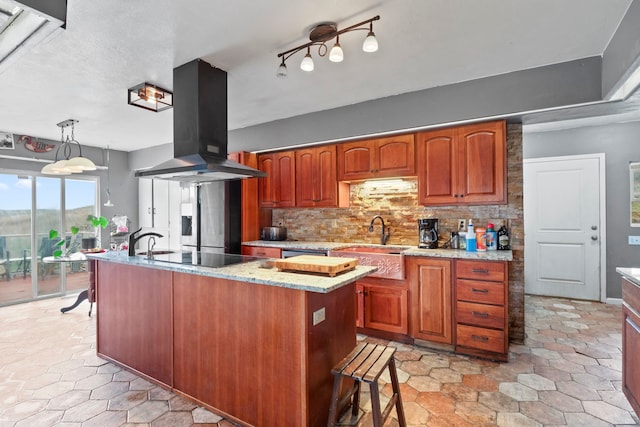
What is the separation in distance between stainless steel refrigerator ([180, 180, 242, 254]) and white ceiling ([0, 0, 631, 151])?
1.20 m

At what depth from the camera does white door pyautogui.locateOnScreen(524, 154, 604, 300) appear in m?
4.58

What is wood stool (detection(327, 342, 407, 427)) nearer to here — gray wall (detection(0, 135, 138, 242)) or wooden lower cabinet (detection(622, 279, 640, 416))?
wooden lower cabinet (detection(622, 279, 640, 416))

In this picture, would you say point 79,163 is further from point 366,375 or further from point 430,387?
point 430,387

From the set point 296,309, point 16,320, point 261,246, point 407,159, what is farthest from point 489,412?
point 16,320

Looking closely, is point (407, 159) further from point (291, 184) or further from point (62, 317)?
point (62, 317)

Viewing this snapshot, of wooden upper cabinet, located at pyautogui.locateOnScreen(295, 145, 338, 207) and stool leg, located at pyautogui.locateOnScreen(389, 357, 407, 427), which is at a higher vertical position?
wooden upper cabinet, located at pyautogui.locateOnScreen(295, 145, 338, 207)

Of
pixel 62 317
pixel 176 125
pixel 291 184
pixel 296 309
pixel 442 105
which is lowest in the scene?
pixel 62 317

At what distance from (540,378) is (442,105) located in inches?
100.0

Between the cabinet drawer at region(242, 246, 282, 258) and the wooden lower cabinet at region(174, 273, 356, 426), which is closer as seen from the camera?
the wooden lower cabinet at region(174, 273, 356, 426)

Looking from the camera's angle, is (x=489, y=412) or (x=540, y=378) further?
(x=540, y=378)

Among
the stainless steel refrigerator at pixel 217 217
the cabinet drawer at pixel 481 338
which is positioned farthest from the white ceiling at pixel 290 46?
the cabinet drawer at pixel 481 338

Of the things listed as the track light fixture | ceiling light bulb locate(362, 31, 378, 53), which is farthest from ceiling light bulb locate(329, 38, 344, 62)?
ceiling light bulb locate(362, 31, 378, 53)

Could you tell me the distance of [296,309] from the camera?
5.81ft

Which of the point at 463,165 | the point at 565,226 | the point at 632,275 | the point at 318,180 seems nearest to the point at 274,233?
the point at 318,180
